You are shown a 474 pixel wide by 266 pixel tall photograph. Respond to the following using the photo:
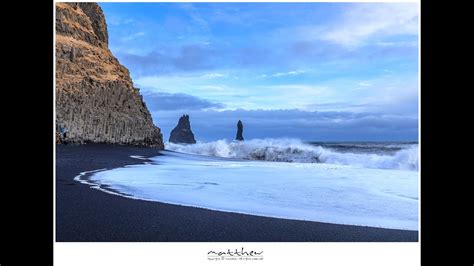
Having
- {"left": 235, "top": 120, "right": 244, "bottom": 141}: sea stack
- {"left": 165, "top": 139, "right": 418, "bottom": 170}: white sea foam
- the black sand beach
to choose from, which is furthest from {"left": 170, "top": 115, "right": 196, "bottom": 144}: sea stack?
the black sand beach

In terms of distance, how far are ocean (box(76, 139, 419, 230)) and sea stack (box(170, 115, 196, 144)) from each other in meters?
0.11

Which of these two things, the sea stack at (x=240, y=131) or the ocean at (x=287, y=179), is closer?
the ocean at (x=287, y=179)

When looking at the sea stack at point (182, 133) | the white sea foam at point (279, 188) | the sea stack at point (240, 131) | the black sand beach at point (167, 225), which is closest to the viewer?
the black sand beach at point (167, 225)

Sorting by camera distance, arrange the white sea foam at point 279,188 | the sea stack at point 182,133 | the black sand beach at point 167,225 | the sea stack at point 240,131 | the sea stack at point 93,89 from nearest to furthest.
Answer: the black sand beach at point 167,225
the white sea foam at point 279,188
the sea stack at point 93,89
the sea stack at point 240,131
the sea stack at point 182,133

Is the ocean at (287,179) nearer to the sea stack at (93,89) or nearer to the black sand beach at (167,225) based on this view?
the black sand beach at (167,225)

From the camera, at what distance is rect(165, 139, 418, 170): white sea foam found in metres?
3.33

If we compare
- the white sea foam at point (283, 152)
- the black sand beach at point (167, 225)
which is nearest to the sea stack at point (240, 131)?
the white sea foam at point (283, 152)

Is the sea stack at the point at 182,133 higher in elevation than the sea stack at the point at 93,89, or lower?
lower

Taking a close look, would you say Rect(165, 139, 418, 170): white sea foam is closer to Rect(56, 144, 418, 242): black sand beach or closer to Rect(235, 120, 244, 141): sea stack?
Rect(235, 120, 244, 141): sea stack

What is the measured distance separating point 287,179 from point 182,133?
92cm

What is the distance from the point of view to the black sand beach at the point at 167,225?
2.80m

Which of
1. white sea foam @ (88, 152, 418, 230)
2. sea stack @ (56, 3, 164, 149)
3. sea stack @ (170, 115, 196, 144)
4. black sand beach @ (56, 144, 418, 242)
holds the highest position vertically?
sea stack @ (56, 3, 164, 149)
